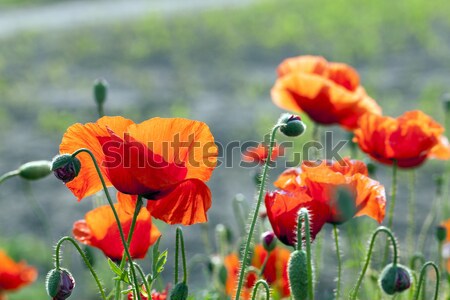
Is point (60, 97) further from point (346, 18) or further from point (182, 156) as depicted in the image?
point (182, 156)

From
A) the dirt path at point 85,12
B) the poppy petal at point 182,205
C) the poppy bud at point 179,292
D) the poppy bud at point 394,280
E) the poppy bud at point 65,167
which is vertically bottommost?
the poppy bud at point 179,292

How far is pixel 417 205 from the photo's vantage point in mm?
3783

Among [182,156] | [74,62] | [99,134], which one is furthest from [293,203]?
[74,62]

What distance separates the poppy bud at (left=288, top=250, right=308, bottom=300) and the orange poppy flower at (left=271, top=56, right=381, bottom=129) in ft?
2.16

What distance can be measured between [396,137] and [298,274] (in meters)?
0.54

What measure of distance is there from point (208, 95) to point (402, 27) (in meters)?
2.29

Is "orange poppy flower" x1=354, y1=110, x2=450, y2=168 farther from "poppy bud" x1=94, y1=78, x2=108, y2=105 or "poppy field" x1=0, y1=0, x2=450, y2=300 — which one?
"poppy bud" x1=94, y1=78, x2=108, y2=105

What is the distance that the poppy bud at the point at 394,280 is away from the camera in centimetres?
121

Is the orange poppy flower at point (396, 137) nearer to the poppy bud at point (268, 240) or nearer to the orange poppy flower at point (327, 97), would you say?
the orange poppy flower at point (327, 97)

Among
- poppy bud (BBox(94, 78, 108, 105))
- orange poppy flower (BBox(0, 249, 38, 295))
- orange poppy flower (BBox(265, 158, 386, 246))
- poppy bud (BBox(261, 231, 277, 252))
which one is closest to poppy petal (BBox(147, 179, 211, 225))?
orange poppy flower (BBox(265, 158, 386, 246))

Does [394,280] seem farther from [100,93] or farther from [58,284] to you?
[100,93]

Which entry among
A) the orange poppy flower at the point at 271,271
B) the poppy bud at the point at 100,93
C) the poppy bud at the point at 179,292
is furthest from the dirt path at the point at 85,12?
the poppy bud at the point at 179,292

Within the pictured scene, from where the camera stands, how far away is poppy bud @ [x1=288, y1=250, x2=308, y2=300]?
3.69ft

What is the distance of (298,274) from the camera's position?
3.68ft
